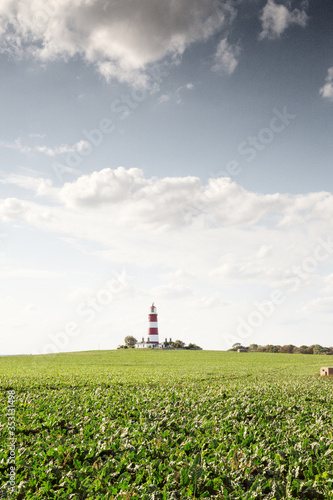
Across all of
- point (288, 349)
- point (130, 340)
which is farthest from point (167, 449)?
point (130, 340)

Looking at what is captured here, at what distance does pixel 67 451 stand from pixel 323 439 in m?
7.39

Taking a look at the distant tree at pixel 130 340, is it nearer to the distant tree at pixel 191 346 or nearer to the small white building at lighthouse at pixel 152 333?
the small white building at lighthouse at pixel 152 333

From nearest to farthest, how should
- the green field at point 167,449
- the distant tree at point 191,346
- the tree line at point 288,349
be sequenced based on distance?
the green field at point 167,449 < the tree line at point 288,349 < the distant tree at point 191,346

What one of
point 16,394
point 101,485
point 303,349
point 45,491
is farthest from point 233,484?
point 303,349

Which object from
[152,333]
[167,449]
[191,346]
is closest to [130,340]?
[152,333]

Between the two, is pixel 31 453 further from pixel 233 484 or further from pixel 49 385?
pixel 49 385

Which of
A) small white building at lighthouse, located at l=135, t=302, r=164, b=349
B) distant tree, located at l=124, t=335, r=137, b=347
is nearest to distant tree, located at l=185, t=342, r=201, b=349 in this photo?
small white building at lighthouse, located at l=135, t=302, r=164, b=349

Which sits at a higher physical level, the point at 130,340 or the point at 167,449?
the point at 167,449

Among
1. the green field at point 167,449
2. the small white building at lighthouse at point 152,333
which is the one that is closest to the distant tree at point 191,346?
the small white building at lighthouse at point 152,333

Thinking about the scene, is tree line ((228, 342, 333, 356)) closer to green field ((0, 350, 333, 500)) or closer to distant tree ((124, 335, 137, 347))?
distant tree ((124, 335, 137, 347))

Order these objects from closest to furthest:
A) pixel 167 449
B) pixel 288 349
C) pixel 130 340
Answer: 1. pixel 167 449
2. pixel 288 349
3. pixel 130 340

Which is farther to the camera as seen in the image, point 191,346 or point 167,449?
point 191,346

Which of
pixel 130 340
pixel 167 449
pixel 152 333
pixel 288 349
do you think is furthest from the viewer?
pixel 130 340

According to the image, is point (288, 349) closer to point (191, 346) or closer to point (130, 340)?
point (191, 346)
